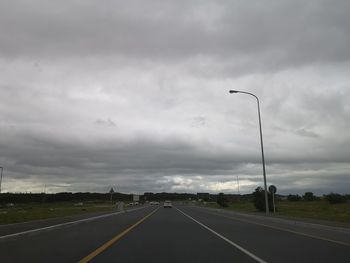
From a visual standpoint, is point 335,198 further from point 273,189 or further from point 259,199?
point 273,189

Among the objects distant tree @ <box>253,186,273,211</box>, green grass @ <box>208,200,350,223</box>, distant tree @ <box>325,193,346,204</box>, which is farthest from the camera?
distant tree @ <box>325,193,346,204</box>

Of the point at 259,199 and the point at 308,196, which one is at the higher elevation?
the point at 308,196

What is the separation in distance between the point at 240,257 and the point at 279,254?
5.16ft

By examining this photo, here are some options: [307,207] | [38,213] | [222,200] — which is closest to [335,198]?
[307,207]

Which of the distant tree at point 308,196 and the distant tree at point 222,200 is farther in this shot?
the distant tree at point 308,196

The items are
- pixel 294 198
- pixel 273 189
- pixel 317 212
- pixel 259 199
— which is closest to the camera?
pixel 273 189

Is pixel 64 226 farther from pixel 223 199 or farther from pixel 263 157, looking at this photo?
pixel 223 199

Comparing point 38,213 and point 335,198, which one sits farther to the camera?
point 335,198

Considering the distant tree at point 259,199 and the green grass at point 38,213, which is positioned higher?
the distant tree at point 259,199

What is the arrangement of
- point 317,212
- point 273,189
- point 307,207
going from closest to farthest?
point 273,189 → point 317,212 → point 307,207

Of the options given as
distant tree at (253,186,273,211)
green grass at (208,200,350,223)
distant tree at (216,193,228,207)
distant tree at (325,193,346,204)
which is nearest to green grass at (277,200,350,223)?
green grass at (208,200,350,223)

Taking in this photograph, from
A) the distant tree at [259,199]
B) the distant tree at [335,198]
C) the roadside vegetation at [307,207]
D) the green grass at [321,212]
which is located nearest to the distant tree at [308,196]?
the roadside vegetation at [307,207]

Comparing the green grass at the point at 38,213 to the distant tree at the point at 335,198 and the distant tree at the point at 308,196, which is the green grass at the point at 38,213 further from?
the distant tree at the point at 308,196

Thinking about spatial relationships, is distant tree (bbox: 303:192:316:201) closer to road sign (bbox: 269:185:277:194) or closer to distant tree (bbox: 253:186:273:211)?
distant tree (bbox: 253:186:273:211)
